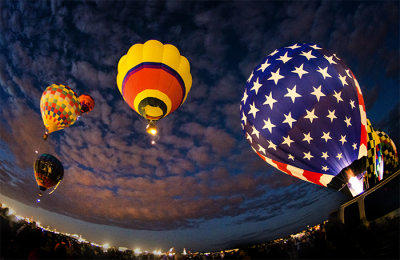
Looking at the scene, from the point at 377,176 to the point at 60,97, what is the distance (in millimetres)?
14970

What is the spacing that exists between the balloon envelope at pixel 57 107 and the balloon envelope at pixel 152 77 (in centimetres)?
538

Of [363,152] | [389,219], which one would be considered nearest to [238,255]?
[389,219]

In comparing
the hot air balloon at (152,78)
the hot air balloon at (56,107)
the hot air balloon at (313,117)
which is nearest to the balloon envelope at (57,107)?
the hot air balloon at (56,107)

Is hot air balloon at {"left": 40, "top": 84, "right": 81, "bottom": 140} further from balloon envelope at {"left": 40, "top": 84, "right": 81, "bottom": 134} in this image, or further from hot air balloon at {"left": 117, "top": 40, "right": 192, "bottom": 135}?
hot air balloon at {"left": 117, "top": 40, "right": 192, "bottom": 135}

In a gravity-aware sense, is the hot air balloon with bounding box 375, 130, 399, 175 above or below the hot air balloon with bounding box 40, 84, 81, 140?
below

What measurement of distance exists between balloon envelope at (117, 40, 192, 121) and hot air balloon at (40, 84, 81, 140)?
5384mm

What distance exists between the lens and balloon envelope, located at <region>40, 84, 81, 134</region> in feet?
34.9

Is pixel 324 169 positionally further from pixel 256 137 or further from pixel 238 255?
pixel 238 255

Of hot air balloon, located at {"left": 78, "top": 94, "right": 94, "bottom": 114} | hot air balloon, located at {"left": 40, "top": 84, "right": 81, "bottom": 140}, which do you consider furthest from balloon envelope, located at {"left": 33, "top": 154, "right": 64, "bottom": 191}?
hot air balloon, located at {"left": 78, "top": 94, "right": 94, "bottom": 114}

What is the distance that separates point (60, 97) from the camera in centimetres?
1083

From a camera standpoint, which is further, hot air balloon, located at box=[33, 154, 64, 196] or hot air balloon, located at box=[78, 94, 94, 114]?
hot air balloon, located at box=[78, 94, 94, 114]

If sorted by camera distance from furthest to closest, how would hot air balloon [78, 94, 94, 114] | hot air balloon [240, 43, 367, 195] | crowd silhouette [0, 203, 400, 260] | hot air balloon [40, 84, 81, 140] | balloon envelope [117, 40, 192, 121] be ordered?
1. hot air balloon [78, 94, 94, 114]
2. hot air balloon [40, 84, 81, 140]
3. balloon envelope [117, 40, 192, 121]
4. hot air balloon [240, 43, 367, 195]
5. crowd silhouette [0, 203, 400, 260]

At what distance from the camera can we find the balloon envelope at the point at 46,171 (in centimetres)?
1218

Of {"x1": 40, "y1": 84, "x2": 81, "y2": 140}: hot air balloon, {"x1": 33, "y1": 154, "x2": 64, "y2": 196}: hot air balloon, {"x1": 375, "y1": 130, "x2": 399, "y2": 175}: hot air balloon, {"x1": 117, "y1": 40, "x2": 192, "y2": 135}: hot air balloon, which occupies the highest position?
{"x1": 40, "y1": 84, "x2": 81, "y2": 140}: hot air balloon
